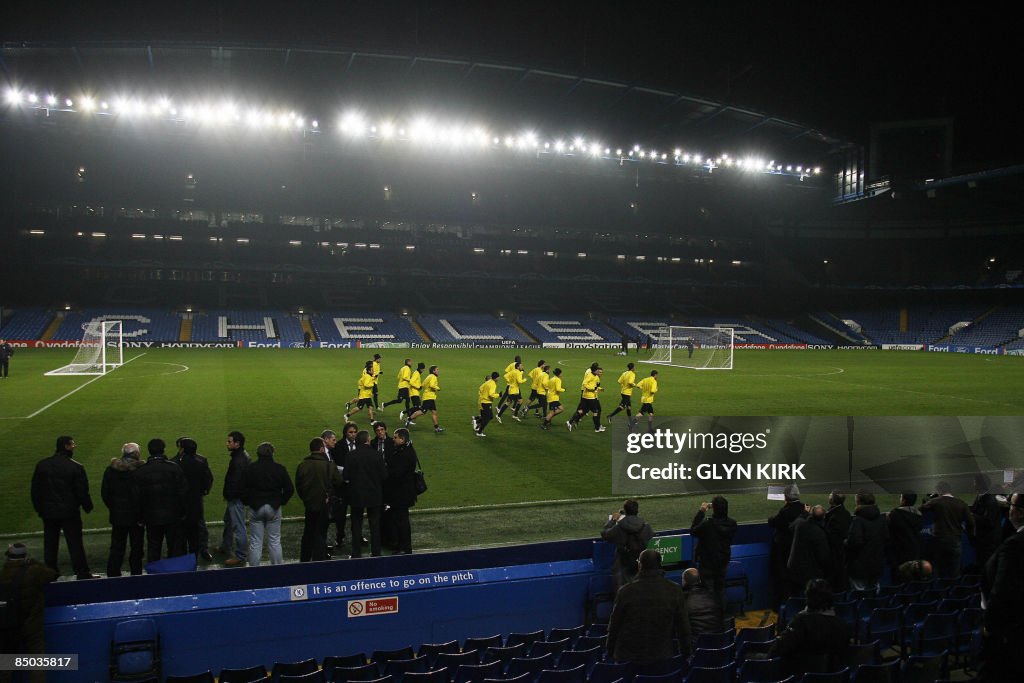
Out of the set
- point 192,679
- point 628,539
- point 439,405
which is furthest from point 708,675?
point 439,405

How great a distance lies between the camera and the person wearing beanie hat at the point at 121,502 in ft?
26.9

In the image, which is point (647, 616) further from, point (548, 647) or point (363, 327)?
point (363, 327)

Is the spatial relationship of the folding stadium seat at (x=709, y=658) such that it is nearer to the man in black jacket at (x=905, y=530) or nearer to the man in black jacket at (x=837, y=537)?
the man in black jacket at (x=837, y=537)

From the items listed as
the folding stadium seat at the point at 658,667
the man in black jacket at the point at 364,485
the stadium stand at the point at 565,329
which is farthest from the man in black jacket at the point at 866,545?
the stadium stand at the point at 565,329

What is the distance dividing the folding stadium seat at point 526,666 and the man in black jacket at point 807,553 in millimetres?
3380

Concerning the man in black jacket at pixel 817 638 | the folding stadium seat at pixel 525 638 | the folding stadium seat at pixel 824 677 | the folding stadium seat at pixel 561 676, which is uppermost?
the man in black jacket at pixel 817 638

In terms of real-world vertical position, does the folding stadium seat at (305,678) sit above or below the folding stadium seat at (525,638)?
above

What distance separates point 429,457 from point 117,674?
9534 mm

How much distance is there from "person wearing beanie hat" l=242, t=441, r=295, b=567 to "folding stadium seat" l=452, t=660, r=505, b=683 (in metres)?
4.21

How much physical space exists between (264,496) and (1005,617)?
7.62 meters

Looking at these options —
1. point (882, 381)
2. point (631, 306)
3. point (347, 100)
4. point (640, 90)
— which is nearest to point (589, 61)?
point (640, 90)

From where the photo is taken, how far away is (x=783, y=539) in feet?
26.5

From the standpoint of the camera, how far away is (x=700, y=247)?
2960 inches

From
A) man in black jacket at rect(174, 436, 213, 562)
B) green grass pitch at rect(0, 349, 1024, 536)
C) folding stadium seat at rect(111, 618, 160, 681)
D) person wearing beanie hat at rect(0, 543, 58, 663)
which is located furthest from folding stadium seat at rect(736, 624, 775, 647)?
man in black jacket at rect(174, 436, 213, 562)
